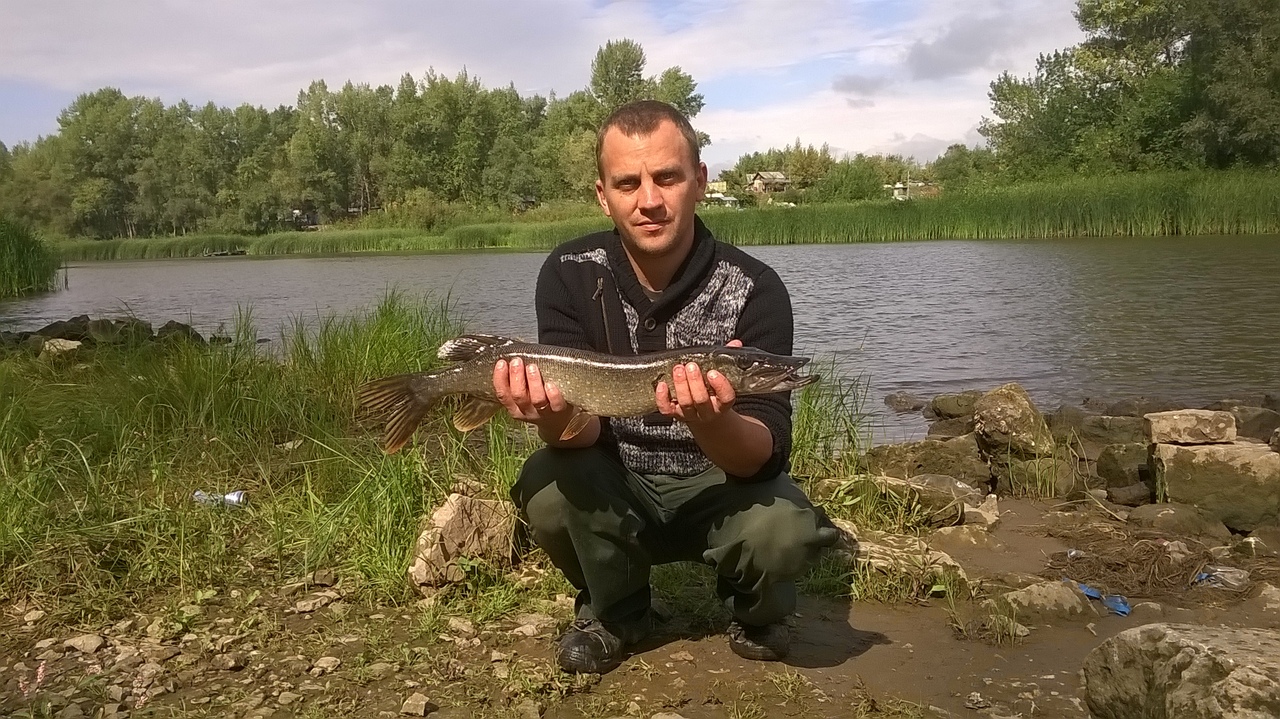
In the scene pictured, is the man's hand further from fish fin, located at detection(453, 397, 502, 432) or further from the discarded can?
the discarded can

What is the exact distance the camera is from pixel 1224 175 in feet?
109

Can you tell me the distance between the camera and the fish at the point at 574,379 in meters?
2.75

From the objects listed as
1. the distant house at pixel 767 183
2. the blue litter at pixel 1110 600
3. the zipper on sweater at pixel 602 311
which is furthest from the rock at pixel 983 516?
the distant house at pixel 767 183

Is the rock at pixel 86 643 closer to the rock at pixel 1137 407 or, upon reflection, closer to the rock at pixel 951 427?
the rock at pixel 951 427

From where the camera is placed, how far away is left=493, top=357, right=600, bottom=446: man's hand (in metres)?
2.85

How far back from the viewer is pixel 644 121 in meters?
3.12

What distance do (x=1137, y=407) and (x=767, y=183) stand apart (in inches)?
3005

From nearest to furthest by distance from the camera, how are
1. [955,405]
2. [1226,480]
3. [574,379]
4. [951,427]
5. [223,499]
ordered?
[574,379]
[223,499]
[1226,480]
[951,427]
[955,405]

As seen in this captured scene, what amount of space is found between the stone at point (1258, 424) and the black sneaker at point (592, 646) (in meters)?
5.83

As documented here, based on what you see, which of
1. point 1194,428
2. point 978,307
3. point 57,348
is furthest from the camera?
point 978,307

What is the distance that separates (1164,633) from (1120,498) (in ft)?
10.5

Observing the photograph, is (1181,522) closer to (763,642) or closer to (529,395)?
(763,642)

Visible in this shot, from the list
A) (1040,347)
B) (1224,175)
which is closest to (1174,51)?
(1224,175)

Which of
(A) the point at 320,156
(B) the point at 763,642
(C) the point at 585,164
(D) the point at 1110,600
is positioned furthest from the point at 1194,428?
(A) the point at 320,156
